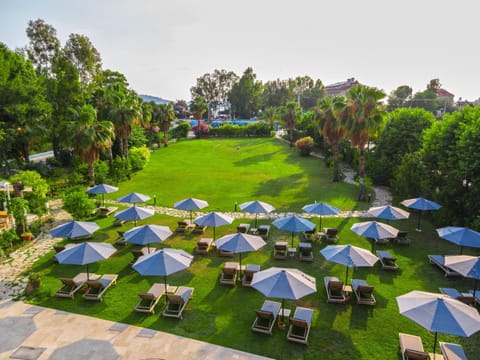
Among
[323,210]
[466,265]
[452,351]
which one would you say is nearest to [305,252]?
[323,210]

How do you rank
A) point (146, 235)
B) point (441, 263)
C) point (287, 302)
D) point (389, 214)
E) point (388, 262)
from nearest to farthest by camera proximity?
point (287, 302) → point (146, 235) → point (441, 263) → point (388, 262) → point (389, 214)

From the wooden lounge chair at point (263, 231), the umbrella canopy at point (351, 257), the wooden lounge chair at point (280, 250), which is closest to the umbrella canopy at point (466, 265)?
the umbrella canopy at point (351, 257)

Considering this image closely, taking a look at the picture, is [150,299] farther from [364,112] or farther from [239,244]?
[364,112]

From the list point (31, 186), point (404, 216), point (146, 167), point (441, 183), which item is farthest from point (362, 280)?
point (146, 167)

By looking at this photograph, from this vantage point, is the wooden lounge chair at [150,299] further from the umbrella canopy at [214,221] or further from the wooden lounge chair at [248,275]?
the umbrella canopy at [214,221]

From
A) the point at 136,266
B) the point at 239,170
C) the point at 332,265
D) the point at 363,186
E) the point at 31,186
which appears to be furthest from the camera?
the point at 239,170

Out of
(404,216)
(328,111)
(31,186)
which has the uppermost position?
(328,111)

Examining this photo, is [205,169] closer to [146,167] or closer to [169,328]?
[146,167]
